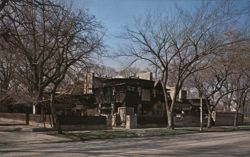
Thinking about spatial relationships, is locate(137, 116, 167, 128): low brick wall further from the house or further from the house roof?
the house roof

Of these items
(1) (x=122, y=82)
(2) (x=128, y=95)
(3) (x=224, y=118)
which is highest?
(1) (x=122, y=82)

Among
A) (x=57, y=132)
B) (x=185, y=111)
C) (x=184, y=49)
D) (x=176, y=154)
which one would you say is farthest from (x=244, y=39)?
(x=185, y=111)

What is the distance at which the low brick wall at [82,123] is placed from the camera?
3947 centimetres

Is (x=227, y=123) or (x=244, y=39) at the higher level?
(x=244, y=39)

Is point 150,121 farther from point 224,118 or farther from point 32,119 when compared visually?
point 224,118

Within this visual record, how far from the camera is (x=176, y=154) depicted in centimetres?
1931

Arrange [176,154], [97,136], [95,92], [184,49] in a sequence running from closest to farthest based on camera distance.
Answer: [176,154] < [97,136] < [184,49] < [95,92]

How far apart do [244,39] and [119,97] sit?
86.5 ft

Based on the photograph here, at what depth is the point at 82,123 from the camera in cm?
4100

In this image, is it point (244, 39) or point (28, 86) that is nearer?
point (244, 39)

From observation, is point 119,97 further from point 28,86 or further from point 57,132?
point 57,132

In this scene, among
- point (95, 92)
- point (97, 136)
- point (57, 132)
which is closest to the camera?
point (97, 136)

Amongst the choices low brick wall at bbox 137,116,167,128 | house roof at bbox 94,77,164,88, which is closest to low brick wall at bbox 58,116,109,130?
low brick wall at bbox 137,116,167,128

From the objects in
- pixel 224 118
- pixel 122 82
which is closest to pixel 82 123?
pixel 122 82
